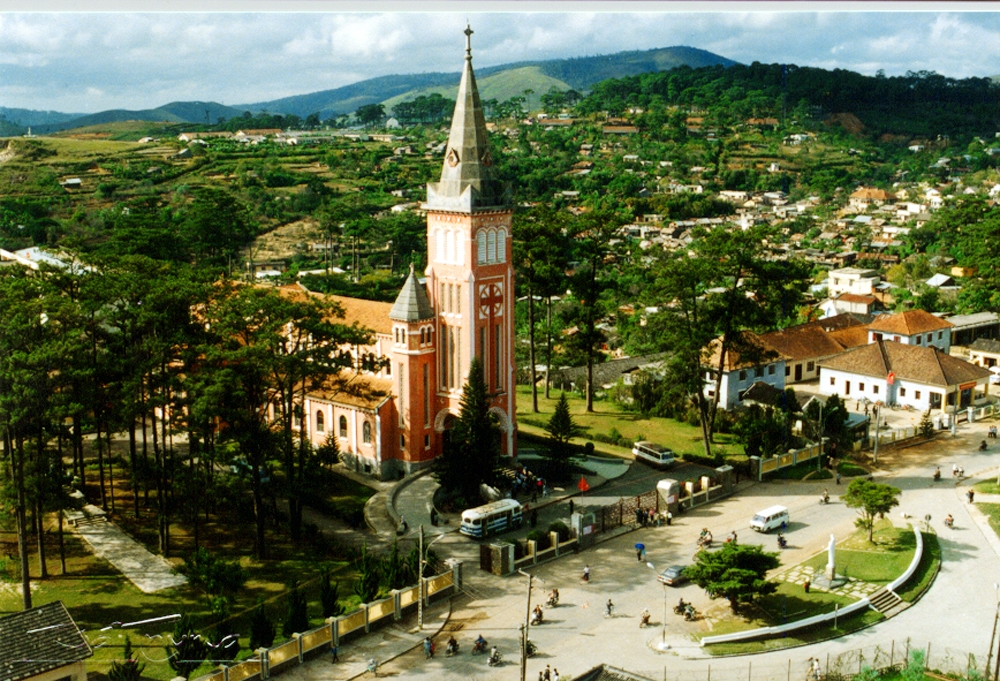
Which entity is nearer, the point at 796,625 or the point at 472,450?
the point at 796,625

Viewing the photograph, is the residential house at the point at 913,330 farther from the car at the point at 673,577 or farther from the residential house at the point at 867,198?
the residential house at the point at 867,198

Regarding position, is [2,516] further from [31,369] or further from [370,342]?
[370,342]

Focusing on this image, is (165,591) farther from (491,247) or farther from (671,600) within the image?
(491,247)

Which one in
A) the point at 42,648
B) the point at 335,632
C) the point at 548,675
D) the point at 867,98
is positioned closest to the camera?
the point at 42,648

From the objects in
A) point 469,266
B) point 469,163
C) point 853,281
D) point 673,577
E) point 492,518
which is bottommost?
point 673,577

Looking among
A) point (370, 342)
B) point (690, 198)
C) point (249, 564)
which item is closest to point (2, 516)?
point (249, 564)

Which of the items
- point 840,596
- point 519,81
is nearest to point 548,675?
point 840,596

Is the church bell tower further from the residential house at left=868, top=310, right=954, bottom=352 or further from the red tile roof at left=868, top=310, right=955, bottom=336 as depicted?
the red tile roof at left=868, top=310, right=955, bottom=336

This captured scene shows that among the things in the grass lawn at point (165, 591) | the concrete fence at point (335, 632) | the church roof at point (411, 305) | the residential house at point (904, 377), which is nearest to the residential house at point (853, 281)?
the residential house at point (904, 377)
